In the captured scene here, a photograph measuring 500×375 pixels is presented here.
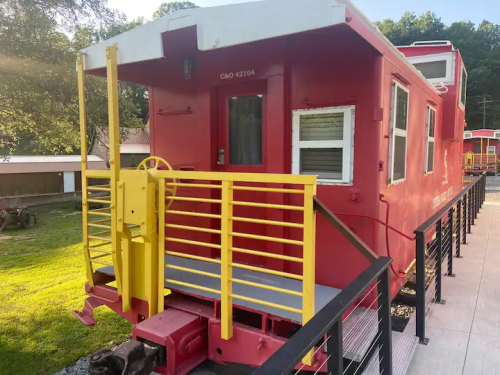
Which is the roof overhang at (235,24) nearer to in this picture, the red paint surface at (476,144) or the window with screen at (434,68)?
the window with screen at (434,68)

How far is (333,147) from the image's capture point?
361cm

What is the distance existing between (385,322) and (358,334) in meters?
0.60

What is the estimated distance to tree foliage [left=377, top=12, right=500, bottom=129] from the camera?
160ft

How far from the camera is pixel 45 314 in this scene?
19.3ft

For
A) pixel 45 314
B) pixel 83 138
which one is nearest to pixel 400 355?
pixel 83 138

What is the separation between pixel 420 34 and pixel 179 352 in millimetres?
65122

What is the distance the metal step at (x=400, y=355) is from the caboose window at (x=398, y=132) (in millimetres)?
1461

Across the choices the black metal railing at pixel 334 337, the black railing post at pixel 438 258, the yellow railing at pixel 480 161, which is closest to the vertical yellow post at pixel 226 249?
the black metal railing at pixel 334 337

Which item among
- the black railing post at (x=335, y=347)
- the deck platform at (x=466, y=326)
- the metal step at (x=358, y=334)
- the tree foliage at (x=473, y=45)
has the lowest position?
the deck platform at (x=466, y=326)

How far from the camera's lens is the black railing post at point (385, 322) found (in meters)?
2.41

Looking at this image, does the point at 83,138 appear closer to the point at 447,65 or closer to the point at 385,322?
the point at 385,322

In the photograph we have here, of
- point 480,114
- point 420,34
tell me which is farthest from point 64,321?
point 420,34

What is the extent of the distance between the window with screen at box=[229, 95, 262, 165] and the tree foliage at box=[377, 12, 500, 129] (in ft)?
175

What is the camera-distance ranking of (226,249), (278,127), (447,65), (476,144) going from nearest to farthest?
(226,249) → (278,127) → (447,65) → (476,144)
